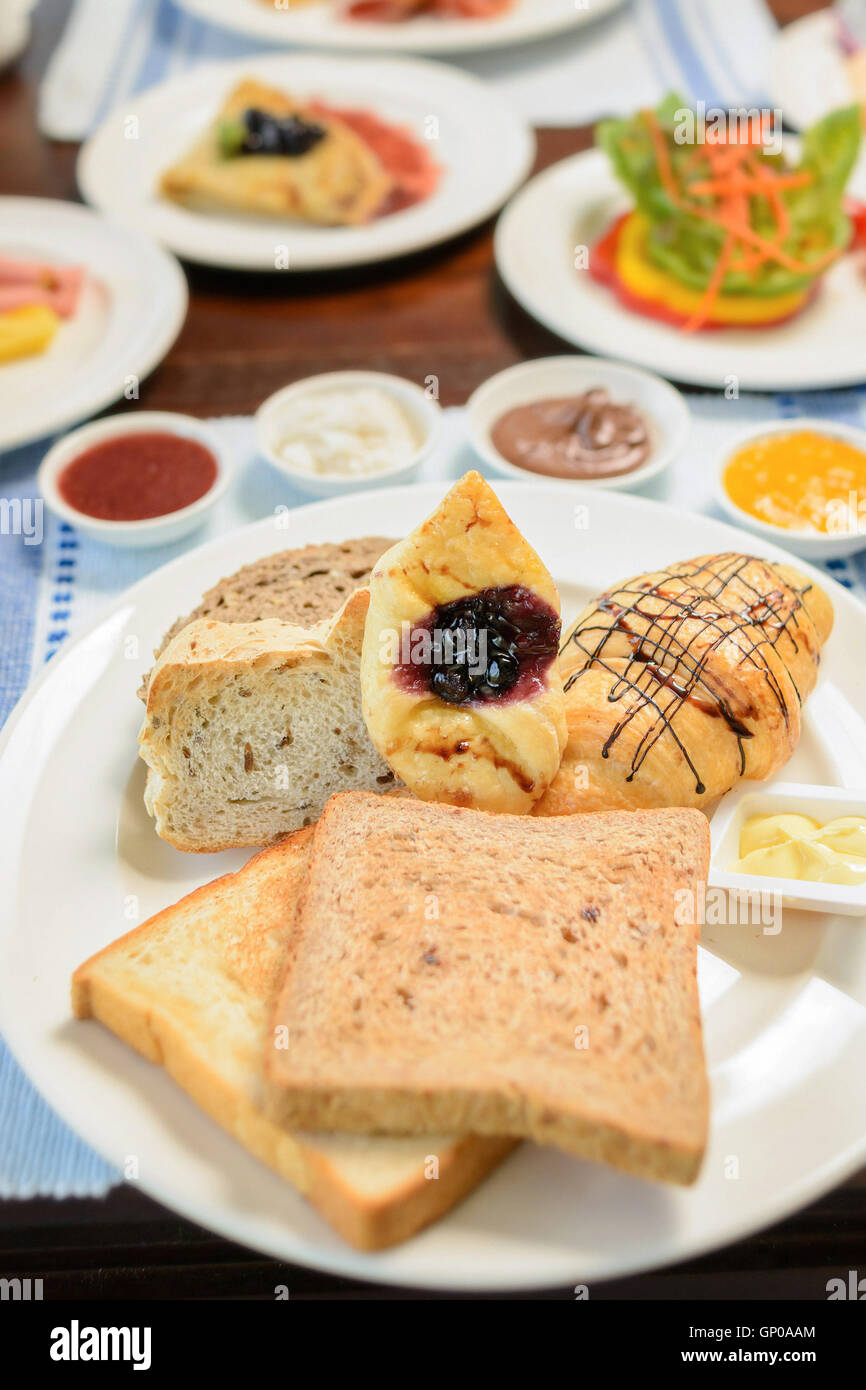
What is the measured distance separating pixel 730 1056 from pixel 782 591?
1157mm

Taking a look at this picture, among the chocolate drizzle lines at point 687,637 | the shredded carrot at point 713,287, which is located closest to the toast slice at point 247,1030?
the chocolate drizzle lines at point 687,637

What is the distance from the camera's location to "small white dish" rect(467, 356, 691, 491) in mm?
3352

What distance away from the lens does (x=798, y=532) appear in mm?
3172

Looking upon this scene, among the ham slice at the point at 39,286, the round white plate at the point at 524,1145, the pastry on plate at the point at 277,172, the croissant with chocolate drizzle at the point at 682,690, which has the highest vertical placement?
the pastry on plate at the point at 277,172

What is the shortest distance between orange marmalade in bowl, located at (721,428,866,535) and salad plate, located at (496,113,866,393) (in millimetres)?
505

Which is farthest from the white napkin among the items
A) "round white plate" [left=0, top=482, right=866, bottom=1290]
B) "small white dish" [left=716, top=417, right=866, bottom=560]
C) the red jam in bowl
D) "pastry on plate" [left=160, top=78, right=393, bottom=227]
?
"round white plate" [left=0, top=482, right=866, bottom=1290]

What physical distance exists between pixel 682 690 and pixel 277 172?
9.91 feet

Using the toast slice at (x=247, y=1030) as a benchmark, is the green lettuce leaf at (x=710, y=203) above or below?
above

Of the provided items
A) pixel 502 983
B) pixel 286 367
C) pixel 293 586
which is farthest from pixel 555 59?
pixel 502 983

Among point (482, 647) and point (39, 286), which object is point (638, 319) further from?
point (482, 647)

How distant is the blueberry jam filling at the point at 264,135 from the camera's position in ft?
14.6

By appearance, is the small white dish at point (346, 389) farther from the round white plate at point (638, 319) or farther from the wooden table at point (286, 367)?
the round white plate at point (638, 319)

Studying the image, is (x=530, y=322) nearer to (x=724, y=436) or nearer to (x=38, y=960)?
(x=724, y=436)

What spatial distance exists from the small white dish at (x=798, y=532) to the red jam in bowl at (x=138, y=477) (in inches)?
59.6
